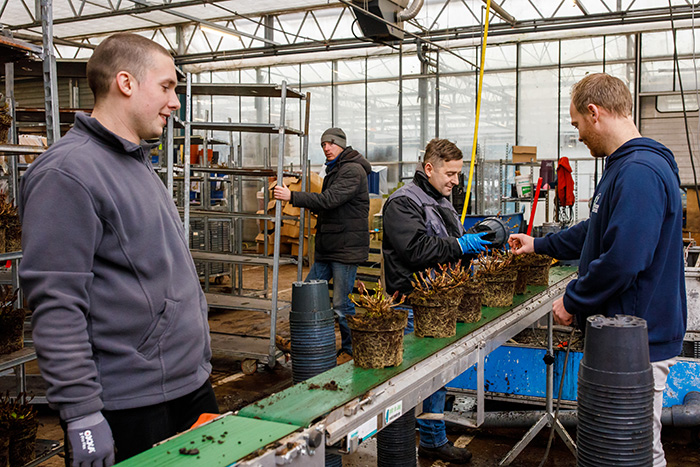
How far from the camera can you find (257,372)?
456 cm

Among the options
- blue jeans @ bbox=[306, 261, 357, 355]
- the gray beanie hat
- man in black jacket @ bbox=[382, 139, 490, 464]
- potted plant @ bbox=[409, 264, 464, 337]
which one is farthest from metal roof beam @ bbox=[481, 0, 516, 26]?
potted plant @ bbox=[409, 264, 464, 337]

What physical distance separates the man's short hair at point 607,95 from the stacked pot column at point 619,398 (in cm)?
84

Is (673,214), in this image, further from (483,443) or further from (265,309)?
(265,309)

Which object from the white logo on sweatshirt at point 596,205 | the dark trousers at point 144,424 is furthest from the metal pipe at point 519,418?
the dark trousers at point 144,424

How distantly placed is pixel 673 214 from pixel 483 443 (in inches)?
75.4

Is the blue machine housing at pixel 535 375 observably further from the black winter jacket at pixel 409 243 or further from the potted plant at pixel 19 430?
the potted plant at pixel 19 430

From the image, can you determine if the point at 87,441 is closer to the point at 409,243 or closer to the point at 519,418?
the point at 409,243

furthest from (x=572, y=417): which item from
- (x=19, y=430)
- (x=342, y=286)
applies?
(x=19, y=430)

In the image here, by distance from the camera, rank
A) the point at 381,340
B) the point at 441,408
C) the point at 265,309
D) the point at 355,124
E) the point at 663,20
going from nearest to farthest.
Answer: the point at 381,340 → the point at 441,408 → the point at 265,309 → the point at 663,20 → the point at 355,124

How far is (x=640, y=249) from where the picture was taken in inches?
67.3

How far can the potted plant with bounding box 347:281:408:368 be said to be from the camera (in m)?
1.64

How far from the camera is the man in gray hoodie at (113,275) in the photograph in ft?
3.94

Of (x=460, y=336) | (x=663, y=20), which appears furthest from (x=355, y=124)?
(x=460, y=336)

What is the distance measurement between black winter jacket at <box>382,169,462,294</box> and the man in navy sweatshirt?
1.94 ft
